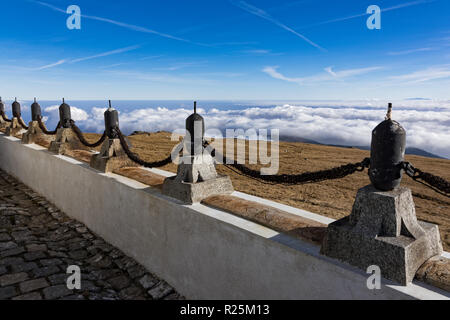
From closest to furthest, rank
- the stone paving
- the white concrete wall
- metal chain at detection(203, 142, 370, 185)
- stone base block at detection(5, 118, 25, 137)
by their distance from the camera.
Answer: the white concrete wall
metal chain at detection(203, 142, 370, 185)
the stone paving
stone base block at detection(5, 118, 25, 137)

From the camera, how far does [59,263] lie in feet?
15.1

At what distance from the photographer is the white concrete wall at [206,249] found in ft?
7.95

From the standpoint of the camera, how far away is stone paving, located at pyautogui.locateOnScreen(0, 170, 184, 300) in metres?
3.95

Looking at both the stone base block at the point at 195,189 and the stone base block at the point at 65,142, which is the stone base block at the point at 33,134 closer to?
the stone base block at the point at 65,142

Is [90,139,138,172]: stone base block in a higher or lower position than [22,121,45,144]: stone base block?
lower

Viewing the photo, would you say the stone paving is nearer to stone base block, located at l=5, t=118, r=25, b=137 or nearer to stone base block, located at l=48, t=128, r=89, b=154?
stone base block, located at l=48, t=128, r=89, b=154

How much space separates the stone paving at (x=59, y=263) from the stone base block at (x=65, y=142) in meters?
1.40

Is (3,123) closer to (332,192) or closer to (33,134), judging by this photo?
(33,134)

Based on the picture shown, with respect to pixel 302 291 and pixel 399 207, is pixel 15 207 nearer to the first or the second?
pixel 302 291

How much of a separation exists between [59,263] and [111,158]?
67.7 inches

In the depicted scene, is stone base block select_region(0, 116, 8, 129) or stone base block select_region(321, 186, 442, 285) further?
stone base block select_region(0, 116, 8, 129)

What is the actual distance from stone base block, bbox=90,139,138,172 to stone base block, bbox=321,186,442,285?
153 inches

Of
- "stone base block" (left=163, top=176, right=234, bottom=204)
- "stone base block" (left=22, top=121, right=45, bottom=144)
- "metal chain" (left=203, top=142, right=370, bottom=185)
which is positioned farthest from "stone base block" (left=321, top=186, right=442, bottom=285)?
"stone base block" (left=22, top=121, right=45, bottom=144)

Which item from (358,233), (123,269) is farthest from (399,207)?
(123,269)
